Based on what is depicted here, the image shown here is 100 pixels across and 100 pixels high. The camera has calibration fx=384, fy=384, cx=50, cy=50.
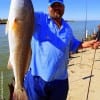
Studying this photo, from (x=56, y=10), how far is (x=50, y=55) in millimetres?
567

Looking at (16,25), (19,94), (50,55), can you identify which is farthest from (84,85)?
(16,25)

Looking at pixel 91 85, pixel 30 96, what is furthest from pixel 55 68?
pixel 91 85

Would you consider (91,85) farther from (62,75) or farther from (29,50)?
(29,50)

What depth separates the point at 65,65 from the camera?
5008 millimetres

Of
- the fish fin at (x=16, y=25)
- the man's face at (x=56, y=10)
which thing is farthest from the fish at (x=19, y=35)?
the man's face at (x=56, y=10)

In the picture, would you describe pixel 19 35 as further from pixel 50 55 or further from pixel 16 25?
pixel 50 55

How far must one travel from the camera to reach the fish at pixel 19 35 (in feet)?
11.1

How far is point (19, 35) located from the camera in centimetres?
349

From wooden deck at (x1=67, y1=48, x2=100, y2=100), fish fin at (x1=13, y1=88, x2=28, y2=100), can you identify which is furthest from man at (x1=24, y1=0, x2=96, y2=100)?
wooden deck at (x1=67, y1=48, x2=100, y2=100)

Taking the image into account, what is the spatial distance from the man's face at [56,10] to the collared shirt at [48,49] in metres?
0.07

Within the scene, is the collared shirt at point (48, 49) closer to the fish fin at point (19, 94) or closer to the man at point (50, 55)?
the man at point (50, 55)

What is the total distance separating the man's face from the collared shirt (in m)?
0.07

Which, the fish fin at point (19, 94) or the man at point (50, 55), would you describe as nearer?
the fish fin at point (19, 94)

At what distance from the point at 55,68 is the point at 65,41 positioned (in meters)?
0.37
